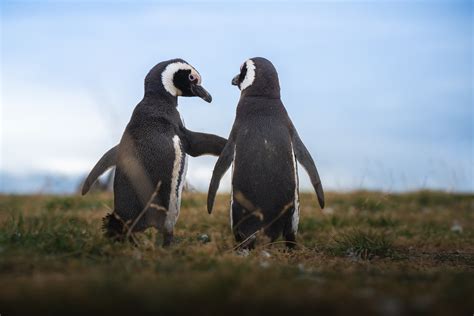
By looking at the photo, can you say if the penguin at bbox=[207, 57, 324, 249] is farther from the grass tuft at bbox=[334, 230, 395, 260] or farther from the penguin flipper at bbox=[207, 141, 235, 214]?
the grass tuft at bbox=[334, 230, 395, 260]

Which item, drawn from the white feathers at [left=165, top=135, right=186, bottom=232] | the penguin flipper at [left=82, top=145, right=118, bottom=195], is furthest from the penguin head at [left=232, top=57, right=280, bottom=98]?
the penguin flipper at [left=82, top=145, right=118, bottom=195]

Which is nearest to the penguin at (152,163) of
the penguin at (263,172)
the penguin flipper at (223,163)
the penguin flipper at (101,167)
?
the penguin flipper at (101,167)

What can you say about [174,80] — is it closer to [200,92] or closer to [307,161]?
[200,92]

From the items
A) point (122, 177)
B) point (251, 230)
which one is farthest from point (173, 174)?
point (251, 230)

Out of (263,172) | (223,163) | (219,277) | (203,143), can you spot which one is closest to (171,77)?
(203,143)

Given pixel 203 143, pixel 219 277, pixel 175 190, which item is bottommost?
pixel 219 277

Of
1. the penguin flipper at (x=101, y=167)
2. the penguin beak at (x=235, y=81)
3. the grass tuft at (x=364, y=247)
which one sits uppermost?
the penguin beak at (x=235, y=81)

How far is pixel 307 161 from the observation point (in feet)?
24.2

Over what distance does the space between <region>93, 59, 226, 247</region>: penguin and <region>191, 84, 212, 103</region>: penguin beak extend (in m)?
0.65

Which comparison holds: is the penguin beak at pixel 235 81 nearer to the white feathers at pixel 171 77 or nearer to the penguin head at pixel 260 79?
the penguin head at pixel 260 79

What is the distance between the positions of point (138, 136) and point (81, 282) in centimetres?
330

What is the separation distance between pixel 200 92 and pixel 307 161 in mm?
1884

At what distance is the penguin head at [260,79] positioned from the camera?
753 centimetres

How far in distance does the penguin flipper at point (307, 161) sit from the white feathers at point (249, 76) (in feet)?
2.79
